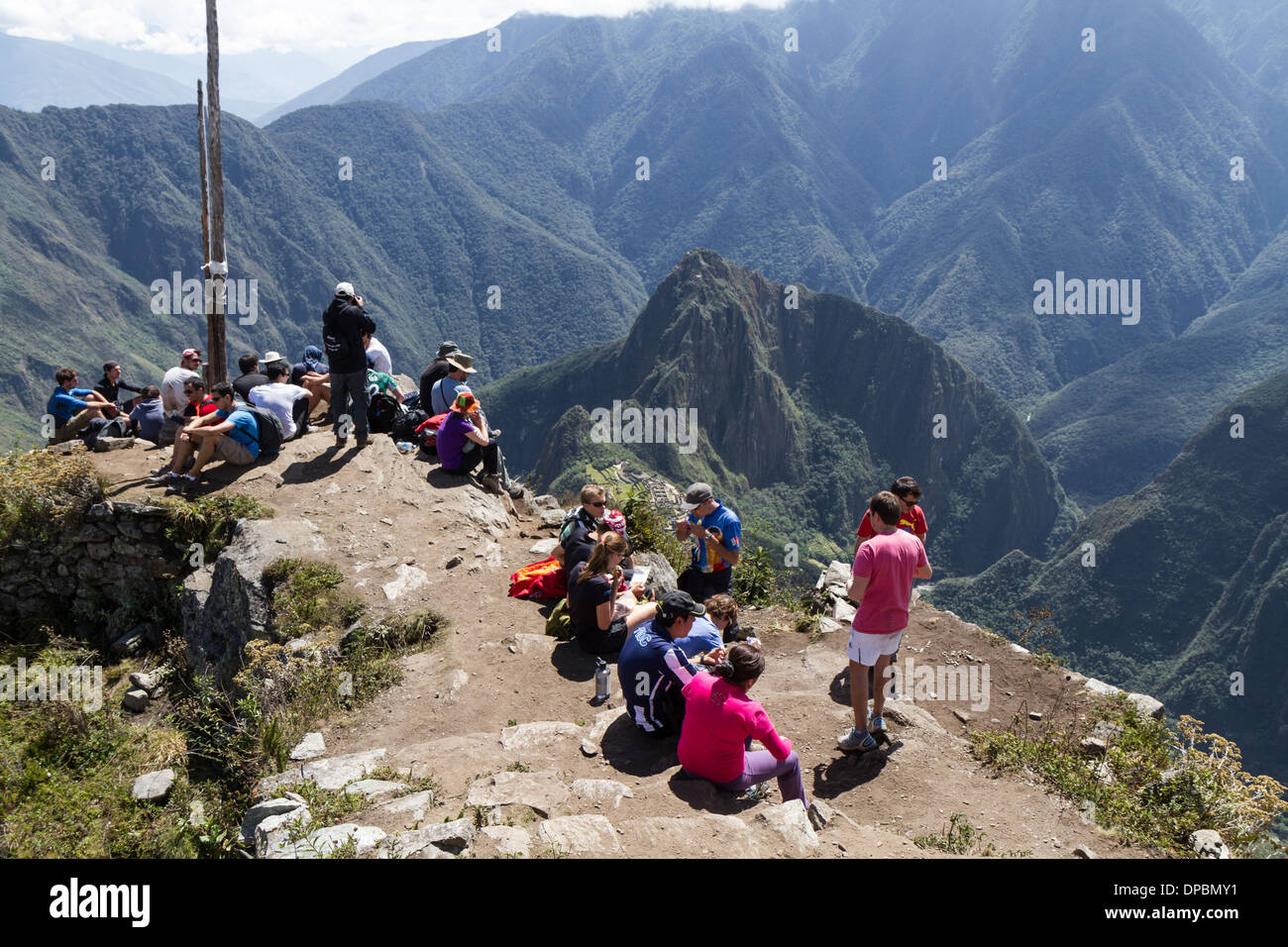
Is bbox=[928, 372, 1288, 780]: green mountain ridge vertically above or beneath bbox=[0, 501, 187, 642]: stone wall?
beneath

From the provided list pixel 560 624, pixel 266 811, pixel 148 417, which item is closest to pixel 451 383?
pixel 148 417

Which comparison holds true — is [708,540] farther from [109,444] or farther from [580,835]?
[109,444]

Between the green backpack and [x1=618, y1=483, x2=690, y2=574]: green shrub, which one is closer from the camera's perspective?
the green backpack

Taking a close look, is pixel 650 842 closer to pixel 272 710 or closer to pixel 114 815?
pixel 272 710

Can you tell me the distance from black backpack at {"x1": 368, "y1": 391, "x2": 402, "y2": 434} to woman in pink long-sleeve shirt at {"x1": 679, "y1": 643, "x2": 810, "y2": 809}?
32.4 feet

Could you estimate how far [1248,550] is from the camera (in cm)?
11200

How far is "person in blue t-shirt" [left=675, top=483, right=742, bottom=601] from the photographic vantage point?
385 inches

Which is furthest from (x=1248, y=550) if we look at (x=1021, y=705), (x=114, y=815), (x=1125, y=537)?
(x=114, y=815)

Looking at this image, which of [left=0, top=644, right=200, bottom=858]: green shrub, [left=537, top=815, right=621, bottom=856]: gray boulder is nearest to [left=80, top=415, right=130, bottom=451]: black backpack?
[left=0, top=644, right=200, bottom=858]: green shrub

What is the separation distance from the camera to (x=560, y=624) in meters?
9.73

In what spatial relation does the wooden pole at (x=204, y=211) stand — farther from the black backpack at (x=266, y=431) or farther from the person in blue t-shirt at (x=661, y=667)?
the person in blue t-shirt at (x=661, y=667)

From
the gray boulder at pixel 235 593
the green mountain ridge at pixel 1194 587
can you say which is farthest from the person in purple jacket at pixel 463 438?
the green mountain ridge at pixel 1194 587

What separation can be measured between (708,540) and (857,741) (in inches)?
120

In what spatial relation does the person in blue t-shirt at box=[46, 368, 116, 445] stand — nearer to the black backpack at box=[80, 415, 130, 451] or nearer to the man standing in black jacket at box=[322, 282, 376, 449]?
the black backpack at box=[80, 415, 130, 451]
